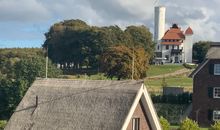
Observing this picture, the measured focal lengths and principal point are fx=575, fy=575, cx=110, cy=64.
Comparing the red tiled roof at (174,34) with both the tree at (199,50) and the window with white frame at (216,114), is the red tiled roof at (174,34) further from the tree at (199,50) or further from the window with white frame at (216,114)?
the window with white frame at (216,114)

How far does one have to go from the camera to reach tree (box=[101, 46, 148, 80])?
72.8m

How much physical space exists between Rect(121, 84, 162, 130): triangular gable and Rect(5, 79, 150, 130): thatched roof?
16cm

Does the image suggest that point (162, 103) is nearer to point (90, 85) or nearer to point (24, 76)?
point (24, 76)

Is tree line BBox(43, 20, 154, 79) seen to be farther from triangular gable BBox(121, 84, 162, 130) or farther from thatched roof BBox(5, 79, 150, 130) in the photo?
triangular gable BBox(121, 84, 162, 130)

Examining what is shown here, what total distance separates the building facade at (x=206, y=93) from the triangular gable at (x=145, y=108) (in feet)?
94.6

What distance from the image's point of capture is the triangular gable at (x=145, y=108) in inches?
992

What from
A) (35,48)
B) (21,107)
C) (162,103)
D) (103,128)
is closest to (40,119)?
(21,107)

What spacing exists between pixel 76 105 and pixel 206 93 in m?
32.0

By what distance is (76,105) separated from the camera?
87.6 ft

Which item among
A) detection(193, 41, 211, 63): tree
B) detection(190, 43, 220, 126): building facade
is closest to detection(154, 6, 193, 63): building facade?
detection(193, 41, 211, 63): tree

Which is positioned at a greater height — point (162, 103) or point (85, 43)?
point (85, 43)

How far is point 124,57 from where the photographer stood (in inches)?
2918

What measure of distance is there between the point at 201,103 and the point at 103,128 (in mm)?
32567

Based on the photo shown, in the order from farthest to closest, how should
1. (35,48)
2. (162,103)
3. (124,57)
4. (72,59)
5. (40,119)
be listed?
(35,48)
(72,59)
(124,57)
(162,103)
(40,119)
